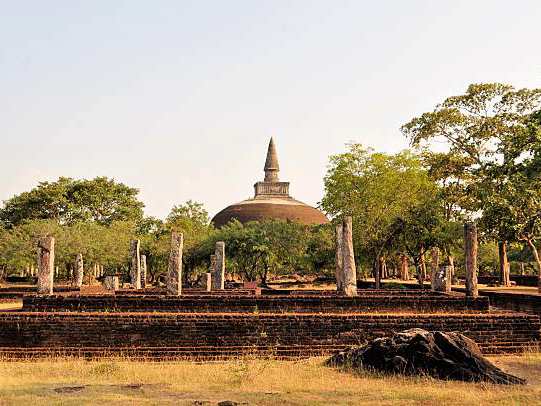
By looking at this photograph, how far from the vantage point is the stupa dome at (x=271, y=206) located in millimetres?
83562

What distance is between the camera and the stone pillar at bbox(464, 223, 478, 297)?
17312 mm

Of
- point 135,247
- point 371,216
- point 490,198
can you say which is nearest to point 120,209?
point 371,216

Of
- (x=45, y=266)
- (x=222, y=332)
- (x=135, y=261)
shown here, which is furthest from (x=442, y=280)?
(x=45, y=266)

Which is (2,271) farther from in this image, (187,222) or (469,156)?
(469,156)

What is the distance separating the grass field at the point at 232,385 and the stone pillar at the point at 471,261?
5.93 metres

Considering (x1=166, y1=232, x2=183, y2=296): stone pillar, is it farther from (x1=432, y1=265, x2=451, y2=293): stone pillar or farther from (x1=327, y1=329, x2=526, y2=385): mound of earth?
(x1=432, y1=265, x2=451, y2=293): stone pillar

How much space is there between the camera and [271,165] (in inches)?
3642

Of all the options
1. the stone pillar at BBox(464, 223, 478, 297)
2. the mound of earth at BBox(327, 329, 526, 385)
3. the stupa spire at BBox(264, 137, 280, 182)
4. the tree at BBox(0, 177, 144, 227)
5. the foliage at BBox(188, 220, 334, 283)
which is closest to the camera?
the mound of earth at BBox(327, 329, 526, 385)

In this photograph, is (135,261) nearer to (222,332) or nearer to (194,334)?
(194,334)

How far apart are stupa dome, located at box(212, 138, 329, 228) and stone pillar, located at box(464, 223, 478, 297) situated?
6119cm

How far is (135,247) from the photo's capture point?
23.2 metres

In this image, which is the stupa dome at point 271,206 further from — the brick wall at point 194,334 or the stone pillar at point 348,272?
the brick wall at point 194,334

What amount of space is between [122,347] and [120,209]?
4716 cm

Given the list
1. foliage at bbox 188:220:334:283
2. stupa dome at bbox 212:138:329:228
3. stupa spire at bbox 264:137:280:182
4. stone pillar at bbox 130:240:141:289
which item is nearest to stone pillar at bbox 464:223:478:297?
stone pillar at bbox 130:240:141:289
